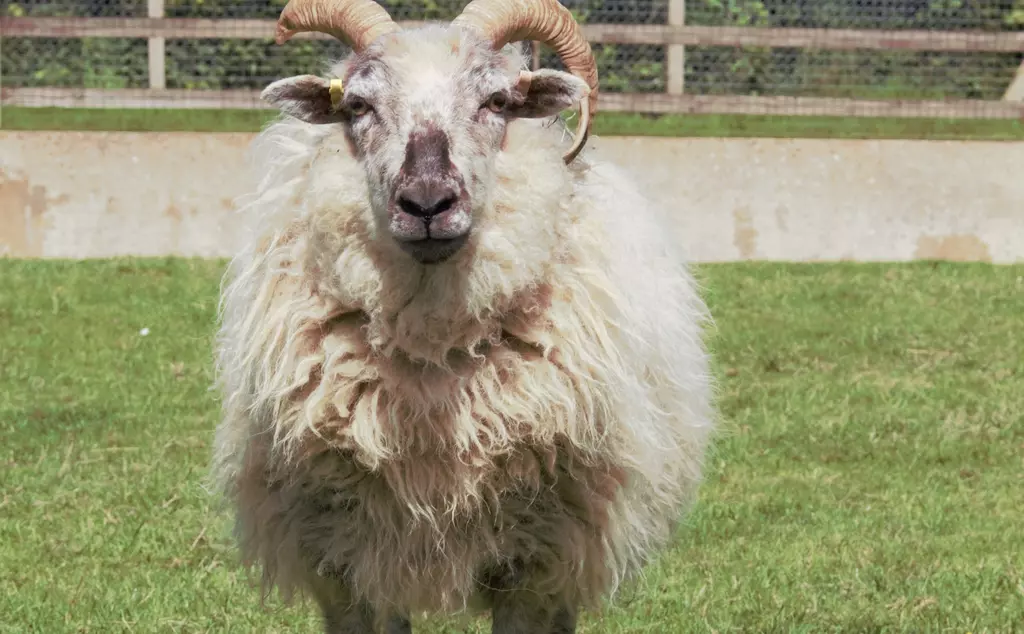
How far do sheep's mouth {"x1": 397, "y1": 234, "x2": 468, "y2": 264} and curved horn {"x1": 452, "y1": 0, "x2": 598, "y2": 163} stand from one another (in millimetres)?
548

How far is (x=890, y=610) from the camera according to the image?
4.56 m

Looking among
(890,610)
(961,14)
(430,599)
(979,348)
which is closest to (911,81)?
(961,14)

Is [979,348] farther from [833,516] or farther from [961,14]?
[961,14]

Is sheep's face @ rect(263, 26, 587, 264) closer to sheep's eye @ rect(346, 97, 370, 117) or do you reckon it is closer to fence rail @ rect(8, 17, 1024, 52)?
sheep's eye @ rect(346, 97, 370, 117)

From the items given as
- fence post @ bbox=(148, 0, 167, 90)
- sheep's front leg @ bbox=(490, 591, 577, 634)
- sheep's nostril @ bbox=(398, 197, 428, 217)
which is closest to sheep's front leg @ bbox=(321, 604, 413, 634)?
sheep's front leg @ bbox=(490, 591, 577, 634)

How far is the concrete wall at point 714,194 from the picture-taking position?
33.7 feet

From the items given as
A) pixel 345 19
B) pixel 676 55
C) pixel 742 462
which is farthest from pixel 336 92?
pixel 676 55

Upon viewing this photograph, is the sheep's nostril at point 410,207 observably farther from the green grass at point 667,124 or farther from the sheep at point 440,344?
the green grass at point 667,124

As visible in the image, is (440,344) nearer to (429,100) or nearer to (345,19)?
(429,100)

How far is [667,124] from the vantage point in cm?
1238

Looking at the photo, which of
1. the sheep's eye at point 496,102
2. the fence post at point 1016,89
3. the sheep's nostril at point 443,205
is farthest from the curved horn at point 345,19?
the fence post at point 1016,89

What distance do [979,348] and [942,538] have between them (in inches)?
124

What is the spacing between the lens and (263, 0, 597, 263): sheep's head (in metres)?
3.36

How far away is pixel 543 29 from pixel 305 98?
0.65 meters
